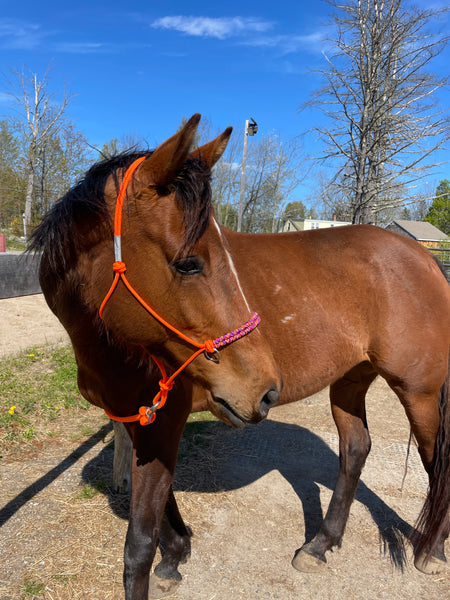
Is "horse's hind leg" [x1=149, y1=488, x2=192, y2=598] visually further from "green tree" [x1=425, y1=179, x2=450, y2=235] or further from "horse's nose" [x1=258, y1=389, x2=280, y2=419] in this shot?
"green tree" [x1=425, y1=179, x2=450, y2=235]

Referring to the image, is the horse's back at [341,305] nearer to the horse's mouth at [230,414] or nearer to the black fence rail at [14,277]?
the horse's mouth at [230,414]

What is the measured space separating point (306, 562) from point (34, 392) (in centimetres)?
324

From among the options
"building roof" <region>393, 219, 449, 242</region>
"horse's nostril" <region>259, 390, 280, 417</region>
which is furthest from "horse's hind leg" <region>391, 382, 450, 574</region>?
"building roof" <region>393, 219, 449, 242</region>

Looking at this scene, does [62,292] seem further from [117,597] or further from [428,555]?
[428,555]

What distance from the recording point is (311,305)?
2.50 metres

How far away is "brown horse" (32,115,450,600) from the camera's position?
1.49 m

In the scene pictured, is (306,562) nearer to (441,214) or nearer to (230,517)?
(230,517)

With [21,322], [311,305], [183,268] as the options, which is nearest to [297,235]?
[311,305]

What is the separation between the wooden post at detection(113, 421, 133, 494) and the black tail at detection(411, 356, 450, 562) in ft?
6.81

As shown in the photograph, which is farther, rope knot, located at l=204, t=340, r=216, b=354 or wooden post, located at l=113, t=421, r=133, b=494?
wooden post, located at l=113, t=421, r=133, b=494

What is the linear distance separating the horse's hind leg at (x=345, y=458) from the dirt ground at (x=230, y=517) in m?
0.10

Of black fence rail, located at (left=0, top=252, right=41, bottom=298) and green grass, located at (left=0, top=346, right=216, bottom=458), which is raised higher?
black fence rail, located at (left=0, top=252, right=41, bottom=298)

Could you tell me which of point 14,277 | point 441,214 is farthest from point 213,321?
point 441,214

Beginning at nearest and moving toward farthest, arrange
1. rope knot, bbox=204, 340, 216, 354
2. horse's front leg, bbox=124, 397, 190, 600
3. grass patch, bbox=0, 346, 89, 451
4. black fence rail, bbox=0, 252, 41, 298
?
rope knot, bbox=204, 340, 216, 354 < horse's front leg, bbox=124, 397, 190, 600 < grass patch, bbox=0, 346, 89, 451 < black fence rail, bbox=0, 252, 41, 298
